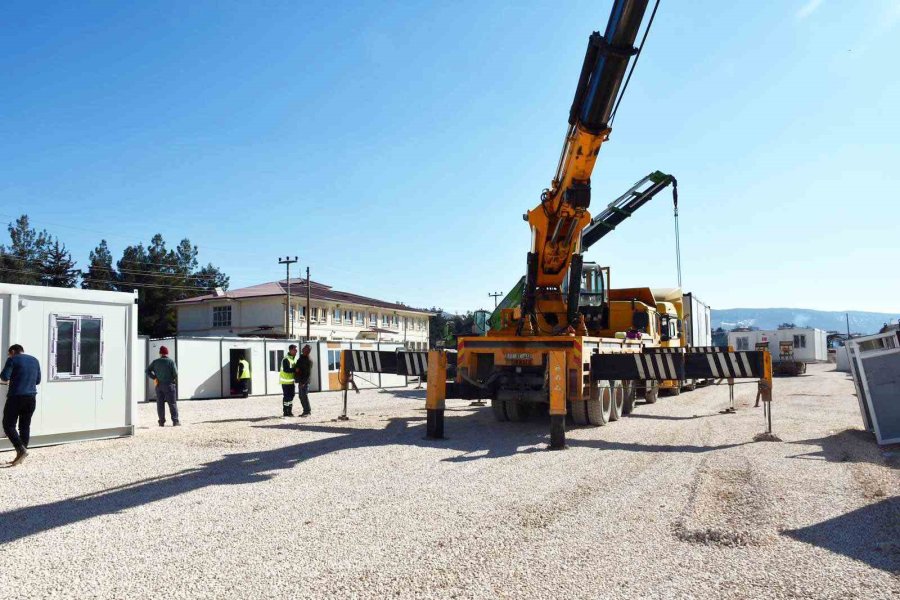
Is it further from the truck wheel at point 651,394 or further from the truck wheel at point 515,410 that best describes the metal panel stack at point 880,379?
the truck wheel at point 651,394

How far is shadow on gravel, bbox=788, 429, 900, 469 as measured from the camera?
8.35 meters

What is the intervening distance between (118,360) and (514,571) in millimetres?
9120

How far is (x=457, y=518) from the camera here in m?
5.70

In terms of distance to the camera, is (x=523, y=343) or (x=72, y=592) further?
(x=523, y=343)

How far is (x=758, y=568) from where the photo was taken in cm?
439

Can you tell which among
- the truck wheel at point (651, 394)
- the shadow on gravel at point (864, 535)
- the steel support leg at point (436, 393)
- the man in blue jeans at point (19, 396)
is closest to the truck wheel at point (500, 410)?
the steel support leg at point (436, 393)

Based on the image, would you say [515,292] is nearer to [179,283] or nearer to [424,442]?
[424,442]

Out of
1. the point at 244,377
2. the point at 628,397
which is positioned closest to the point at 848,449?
the point at 628,397

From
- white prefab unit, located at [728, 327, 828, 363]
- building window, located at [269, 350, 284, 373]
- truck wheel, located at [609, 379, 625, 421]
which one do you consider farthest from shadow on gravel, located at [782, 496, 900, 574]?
white prefab unit, located at [728, 327, 828, 363]

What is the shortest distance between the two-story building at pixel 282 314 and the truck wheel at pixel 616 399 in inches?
1368

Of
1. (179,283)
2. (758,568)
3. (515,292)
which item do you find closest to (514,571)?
(758,568)

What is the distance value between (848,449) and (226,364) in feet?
65.1

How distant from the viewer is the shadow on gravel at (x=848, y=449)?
8352mm

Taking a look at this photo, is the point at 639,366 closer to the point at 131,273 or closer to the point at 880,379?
the point at 880,379
